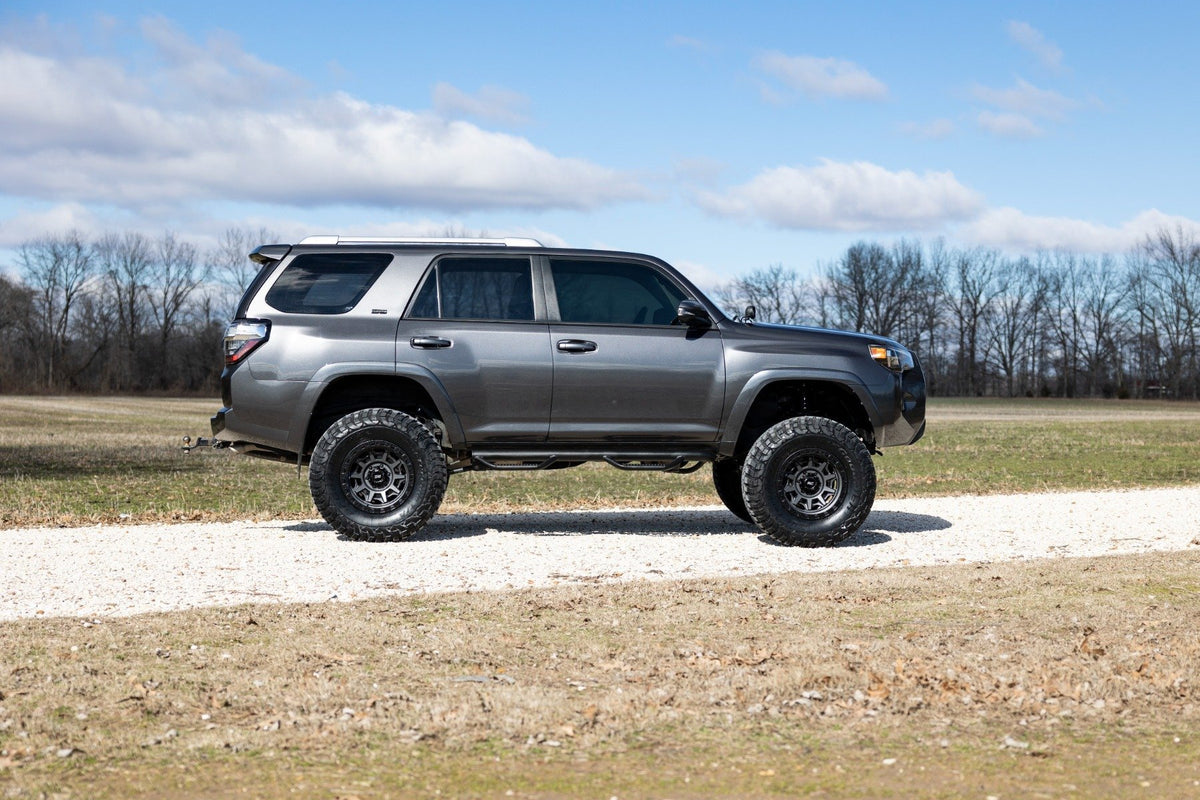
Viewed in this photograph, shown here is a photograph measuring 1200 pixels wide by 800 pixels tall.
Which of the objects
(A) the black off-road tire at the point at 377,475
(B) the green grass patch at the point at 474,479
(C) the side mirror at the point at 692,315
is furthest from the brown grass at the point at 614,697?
(B) the green grass patch at the point at 474,479

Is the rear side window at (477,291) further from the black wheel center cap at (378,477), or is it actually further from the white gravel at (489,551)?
the white gravel at (489,551)

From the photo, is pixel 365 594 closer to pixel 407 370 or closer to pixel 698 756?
pixel 407 370

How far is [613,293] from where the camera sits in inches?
389

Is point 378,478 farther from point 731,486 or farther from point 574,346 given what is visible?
point 731,486

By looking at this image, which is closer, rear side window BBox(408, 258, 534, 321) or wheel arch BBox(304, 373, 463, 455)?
wheel arch BBox(304, 373, 463, 455)

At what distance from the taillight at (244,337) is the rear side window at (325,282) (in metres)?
0.22

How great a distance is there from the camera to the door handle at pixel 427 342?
9.49m

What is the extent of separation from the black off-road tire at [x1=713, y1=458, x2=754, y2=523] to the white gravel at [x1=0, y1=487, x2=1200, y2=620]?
0.24 m

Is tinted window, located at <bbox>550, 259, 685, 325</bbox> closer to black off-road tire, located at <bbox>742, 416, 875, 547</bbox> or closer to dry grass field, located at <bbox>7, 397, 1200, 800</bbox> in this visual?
black off-road tire, located at <bbox>742, 416, 875, 547</bbox>

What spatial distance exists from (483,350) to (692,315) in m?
1.62

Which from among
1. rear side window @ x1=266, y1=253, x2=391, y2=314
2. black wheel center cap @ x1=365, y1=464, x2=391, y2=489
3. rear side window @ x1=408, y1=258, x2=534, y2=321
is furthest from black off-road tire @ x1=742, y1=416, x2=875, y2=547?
rear side window @ x1=266, y1=253, x2=391, y2=314

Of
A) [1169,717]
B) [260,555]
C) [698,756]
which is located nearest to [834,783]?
[698,756]

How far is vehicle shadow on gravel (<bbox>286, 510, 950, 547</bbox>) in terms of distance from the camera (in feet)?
33.9

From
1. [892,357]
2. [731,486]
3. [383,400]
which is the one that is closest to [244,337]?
[383,400]
